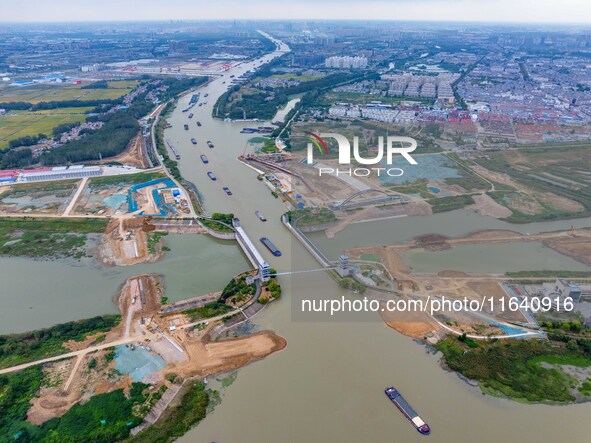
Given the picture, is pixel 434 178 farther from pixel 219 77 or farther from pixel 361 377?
pixel 219 77

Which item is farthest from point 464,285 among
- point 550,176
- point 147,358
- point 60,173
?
point 60,173

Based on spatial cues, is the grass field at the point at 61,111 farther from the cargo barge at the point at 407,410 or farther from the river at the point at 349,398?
the cargo barge at the point at 407,410

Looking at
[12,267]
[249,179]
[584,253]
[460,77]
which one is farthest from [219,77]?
[584,253]

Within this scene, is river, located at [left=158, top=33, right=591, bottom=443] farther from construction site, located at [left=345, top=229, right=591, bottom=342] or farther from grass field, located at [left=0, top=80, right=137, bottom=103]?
grass field, located at [left=0, top=80, right=137, bottom=103]

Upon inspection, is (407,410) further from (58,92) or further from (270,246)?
(58,92)

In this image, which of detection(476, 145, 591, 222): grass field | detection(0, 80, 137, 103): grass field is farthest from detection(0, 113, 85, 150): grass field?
detection(476, 145, 591, 222): grass field

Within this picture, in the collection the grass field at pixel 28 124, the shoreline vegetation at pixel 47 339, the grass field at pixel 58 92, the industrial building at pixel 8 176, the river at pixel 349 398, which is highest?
the grass field at pixel 58 92

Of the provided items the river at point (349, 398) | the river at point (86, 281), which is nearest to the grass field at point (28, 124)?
the river at point (86, 281)

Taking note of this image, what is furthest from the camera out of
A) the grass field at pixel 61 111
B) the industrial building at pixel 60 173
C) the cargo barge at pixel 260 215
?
the grass field at pixel 61 111

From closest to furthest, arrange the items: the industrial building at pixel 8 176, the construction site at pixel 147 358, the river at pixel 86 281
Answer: the construction site at pixel 147 358 → the river at pixel 86 281 → the industrial building at pixel 8 176
